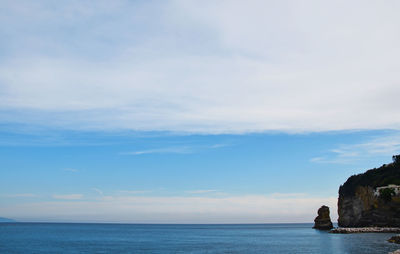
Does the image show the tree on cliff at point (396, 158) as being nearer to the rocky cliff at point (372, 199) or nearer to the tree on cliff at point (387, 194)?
the rocky cliff at point (372, 199)

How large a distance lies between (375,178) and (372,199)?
21.0m

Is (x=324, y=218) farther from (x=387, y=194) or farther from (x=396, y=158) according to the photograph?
(x=387, y=194)

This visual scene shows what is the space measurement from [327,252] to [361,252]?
6123mm

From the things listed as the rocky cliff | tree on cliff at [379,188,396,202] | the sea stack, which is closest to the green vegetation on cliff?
the rocky cliff

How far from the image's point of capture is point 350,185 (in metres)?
143

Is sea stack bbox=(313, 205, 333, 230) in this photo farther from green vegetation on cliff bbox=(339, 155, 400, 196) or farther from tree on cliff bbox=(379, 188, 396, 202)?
tree on cliff bbox=(379, 188, 396, 202)

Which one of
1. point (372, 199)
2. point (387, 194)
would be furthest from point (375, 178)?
point (387, 194)

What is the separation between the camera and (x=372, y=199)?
11581 centimetres

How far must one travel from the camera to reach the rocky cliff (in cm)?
11006

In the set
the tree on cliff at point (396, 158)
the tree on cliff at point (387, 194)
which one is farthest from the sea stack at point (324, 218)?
the tree on cliff at point (387, 194)

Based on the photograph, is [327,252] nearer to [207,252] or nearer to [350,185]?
[207,252]

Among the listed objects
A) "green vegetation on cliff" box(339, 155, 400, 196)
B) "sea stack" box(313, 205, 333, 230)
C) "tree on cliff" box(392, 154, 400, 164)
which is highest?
"tree on cliff" box(392, 154, 400, 164)

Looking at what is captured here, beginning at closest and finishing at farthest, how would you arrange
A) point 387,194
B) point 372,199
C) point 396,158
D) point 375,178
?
1. point 387,194
2. point 372,199
3. point 375,178
4. point 396,158

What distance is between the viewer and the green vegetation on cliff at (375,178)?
125m
